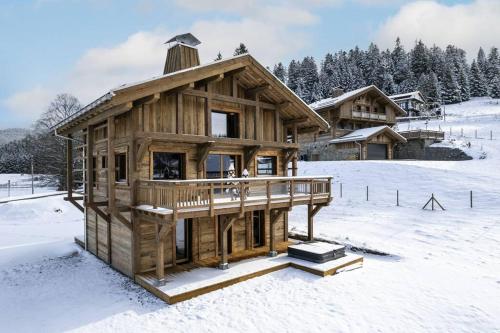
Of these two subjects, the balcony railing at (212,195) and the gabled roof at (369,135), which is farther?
the gabled roof at (369,135)

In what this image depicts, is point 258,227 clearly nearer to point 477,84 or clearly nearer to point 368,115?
point 368,115

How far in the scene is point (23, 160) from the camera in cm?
5897

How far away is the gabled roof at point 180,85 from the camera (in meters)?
9.96

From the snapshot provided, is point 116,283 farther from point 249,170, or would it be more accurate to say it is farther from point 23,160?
point 23,160

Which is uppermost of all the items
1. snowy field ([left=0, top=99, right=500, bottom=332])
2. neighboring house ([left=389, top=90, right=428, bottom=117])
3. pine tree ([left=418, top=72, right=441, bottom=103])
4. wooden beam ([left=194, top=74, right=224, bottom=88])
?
pine tree ([left=418, top=72, right=441, bottom=103])

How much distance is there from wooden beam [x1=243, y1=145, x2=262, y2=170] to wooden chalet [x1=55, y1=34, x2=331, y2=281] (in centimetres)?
5

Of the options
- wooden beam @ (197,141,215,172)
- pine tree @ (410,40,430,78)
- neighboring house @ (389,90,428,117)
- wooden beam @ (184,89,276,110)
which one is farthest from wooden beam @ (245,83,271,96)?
pine tree @ (410,40,430,78)

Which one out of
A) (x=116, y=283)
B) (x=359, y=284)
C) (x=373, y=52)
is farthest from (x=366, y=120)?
(x=373, y=52)

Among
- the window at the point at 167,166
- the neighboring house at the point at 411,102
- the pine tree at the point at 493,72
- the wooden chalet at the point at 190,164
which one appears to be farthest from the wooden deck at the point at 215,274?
the pine tree at the point at 493,72

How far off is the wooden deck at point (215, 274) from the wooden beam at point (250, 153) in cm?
421

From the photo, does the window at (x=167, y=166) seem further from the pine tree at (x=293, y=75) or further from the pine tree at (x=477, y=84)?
the pine tree at (x=477, y=84)

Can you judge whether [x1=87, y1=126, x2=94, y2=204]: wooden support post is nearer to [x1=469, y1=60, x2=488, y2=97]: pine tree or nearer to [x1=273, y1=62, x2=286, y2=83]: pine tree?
[x1=273, y1=62, x2=286, y2=83]: pine tree

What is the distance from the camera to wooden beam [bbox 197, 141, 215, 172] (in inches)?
492

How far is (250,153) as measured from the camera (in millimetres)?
14359
